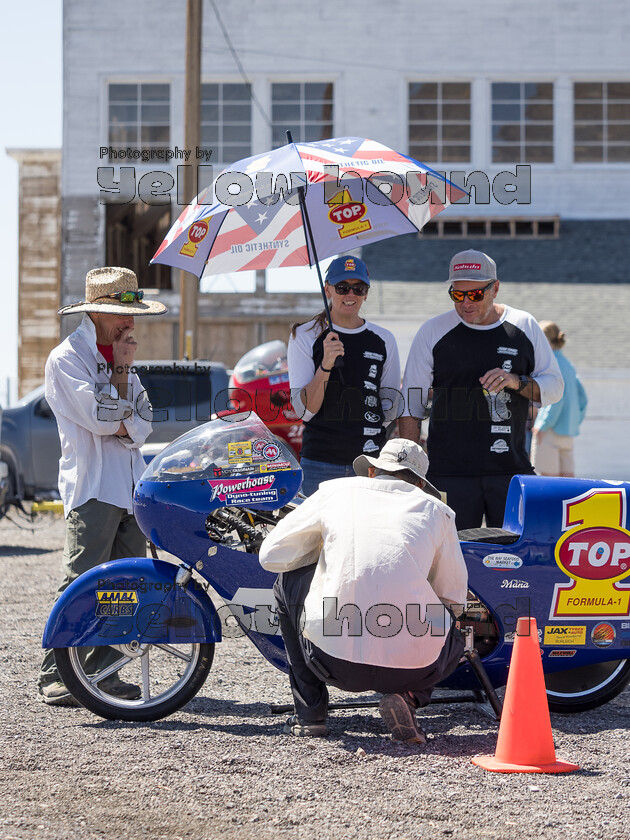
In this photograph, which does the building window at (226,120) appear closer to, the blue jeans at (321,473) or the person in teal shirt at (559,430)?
the person in teal shirt at (559,430)

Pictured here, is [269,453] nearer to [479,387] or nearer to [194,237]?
[479,387]

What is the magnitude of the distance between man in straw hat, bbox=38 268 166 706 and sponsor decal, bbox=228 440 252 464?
787mm

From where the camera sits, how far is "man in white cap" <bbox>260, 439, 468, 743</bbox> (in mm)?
4680

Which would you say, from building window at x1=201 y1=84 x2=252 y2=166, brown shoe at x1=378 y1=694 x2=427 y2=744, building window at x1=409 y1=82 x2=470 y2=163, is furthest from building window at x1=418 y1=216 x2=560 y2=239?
brown shoe at x1=378 y1=694 x2=427 y2=744

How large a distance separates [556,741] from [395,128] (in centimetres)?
2228

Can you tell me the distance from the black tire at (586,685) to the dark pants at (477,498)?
32.2 inches

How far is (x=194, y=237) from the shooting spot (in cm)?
667

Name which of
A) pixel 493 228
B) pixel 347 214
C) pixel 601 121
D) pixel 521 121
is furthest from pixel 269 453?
pixel 601 121

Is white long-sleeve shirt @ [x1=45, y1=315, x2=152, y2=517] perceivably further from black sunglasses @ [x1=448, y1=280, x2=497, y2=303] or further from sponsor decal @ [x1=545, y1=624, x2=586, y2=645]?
sponsor decal @ [x1=545, y1=624, x2=586, y2=645]

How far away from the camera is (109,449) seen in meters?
5.92

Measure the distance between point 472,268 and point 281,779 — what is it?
9.32 feet

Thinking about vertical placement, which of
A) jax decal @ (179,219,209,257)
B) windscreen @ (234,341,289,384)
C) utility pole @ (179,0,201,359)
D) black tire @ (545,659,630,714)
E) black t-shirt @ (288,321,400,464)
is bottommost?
black tire @ (545,659,630,714)

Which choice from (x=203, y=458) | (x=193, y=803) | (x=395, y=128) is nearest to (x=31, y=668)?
(x=203, y=458)

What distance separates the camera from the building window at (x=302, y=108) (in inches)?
1019
